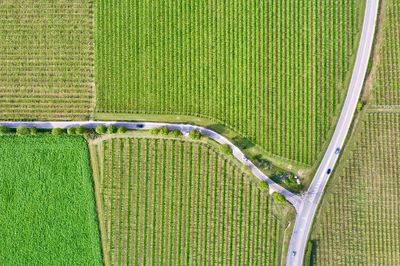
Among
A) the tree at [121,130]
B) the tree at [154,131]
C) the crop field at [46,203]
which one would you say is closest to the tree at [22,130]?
the crop field at [46,203]

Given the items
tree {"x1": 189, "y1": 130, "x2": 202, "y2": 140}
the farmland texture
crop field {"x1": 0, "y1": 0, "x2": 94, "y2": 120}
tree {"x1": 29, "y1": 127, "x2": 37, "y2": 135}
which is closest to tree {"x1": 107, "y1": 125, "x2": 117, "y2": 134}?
the farmland texture

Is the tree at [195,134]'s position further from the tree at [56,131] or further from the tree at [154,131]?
the tree at [56,131]

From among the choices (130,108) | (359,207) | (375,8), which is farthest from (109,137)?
(375,8)

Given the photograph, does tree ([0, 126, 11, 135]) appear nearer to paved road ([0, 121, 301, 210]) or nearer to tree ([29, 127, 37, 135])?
paved road ([0, 121, 301, 210])

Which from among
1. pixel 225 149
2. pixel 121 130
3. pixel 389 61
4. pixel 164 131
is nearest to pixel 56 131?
pixel 121 130

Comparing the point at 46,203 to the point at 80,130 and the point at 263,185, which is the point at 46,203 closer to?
the point at 80,130

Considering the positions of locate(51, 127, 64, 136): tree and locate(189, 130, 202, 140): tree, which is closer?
locate(189, 130, 202, 140): tree

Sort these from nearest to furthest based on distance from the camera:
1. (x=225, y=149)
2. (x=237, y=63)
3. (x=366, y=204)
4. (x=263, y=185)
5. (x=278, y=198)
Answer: (x=278, y=198)
(x=263, y=185)
(x=225, y=149)
(x=366, y=204)
(x=237, y=63)
